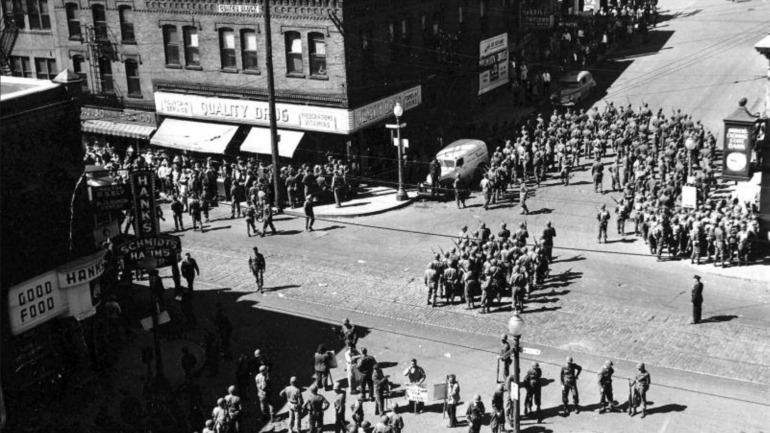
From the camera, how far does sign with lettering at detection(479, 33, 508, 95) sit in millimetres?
57125

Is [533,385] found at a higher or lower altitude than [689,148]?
lower

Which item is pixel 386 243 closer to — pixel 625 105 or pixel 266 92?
pixel 266 92

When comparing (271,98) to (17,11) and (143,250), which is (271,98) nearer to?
(143,250)

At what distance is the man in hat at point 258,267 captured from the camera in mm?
33250

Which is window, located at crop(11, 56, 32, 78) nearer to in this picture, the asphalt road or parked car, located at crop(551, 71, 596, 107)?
the asphalt road

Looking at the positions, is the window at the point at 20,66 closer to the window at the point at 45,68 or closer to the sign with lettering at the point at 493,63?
the window at the point at 45,68

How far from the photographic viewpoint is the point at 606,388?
24.5 metres

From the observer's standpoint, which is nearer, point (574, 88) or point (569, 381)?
point (569, 381)

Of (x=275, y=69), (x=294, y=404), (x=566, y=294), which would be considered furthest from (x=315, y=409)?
(x=275, y=69)

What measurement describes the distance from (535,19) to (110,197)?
4142 centimetres

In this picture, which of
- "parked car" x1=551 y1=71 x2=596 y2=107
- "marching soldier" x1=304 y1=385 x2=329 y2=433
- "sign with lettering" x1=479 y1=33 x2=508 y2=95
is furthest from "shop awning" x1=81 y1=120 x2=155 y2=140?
"marching soldier" x1=304 y1=385 x2=329 y2=433

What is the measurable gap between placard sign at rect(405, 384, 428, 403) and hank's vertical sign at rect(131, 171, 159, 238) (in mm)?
8810

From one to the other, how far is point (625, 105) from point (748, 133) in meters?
21.9

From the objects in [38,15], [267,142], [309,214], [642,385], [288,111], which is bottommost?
[642,385]
